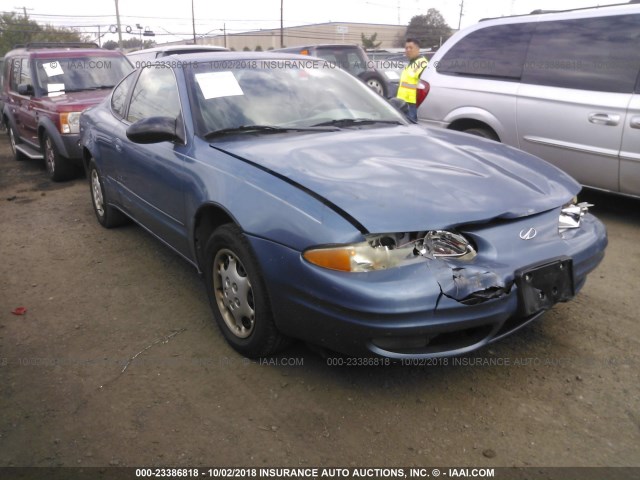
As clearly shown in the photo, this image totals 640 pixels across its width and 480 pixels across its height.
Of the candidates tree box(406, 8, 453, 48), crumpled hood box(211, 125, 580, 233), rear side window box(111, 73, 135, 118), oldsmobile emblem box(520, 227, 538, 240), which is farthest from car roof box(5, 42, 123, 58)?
tree box(406, 8, 453, 48)

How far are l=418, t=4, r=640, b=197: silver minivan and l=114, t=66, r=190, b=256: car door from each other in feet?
10.8

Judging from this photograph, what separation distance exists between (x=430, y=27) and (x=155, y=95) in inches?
3162

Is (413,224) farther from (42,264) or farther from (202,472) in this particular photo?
(42,264)

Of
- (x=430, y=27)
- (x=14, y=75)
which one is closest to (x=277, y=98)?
(x=14, y=75)

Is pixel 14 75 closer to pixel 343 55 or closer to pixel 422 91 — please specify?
pixel 422 91

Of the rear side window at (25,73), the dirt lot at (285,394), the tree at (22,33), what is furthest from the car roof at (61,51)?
the tree at (22,33)

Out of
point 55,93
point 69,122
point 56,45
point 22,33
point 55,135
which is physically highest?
point 22,33

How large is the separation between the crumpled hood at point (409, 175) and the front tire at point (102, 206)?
2285 millimetres

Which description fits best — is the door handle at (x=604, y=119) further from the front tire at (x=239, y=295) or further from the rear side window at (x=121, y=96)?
the rear side window at (x=121, y=96)

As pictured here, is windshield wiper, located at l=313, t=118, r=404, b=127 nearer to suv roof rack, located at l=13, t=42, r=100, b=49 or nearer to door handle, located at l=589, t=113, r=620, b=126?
door handle, located at l=589, t=113, r=620, b=126

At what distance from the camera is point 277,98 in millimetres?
3473

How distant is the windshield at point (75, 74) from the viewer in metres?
7.44

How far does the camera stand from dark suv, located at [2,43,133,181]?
6.72 meters

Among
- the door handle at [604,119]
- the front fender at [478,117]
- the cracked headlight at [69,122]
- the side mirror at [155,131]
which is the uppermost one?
the side mirror at [155,131]
